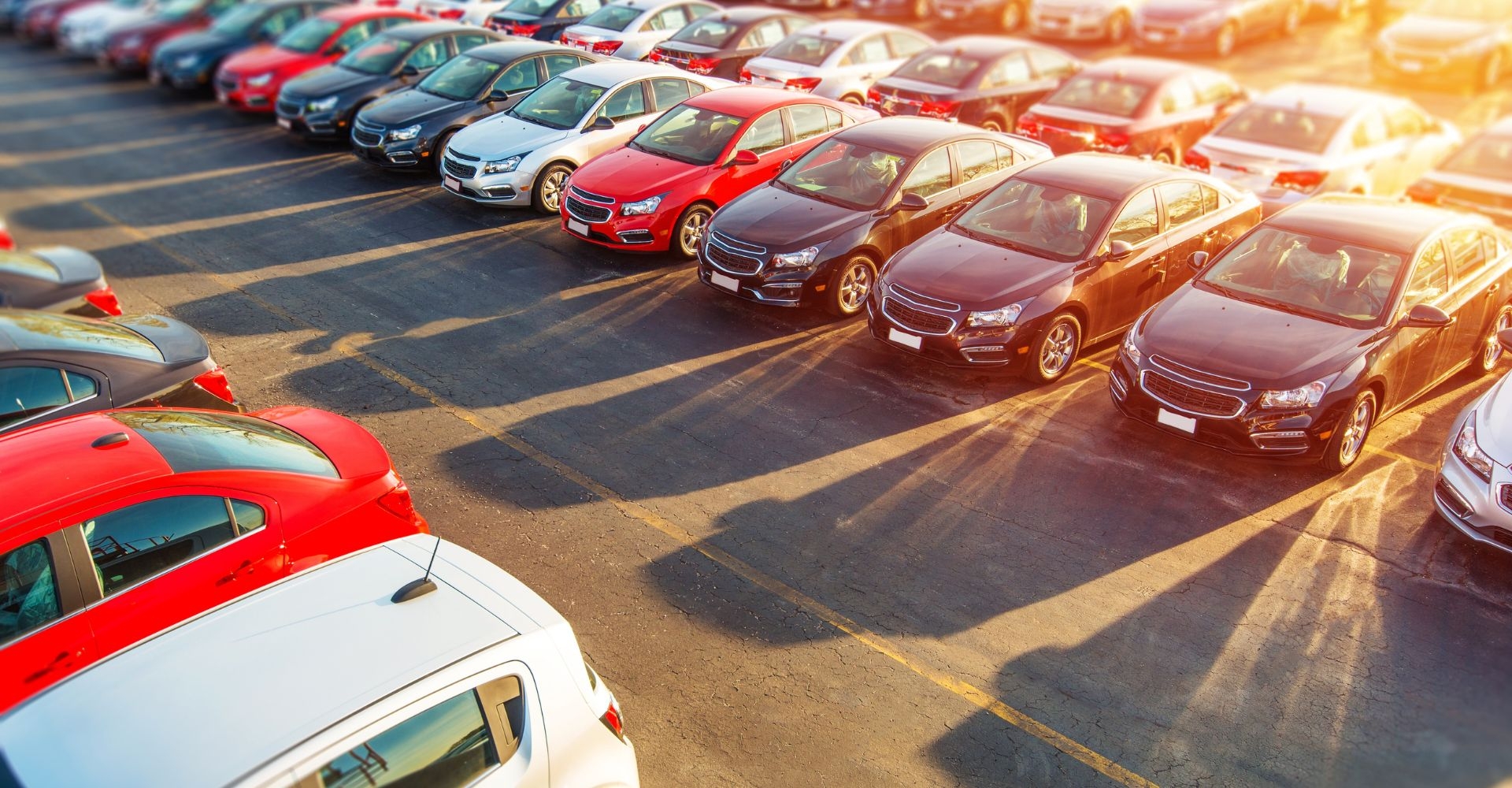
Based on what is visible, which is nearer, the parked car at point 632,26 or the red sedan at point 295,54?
the parked car at point 632,26

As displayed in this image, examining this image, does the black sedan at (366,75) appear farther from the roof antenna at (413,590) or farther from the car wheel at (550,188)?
the roof antenna at (413,590)

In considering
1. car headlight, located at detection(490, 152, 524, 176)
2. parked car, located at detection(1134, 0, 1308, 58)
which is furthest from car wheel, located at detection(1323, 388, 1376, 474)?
parked car, located at detection(1134, 0, 1308, 58)

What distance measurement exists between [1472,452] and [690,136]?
872 cm

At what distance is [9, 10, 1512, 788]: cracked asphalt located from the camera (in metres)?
5.87

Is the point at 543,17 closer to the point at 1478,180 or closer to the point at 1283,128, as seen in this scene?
the point at 1283,128

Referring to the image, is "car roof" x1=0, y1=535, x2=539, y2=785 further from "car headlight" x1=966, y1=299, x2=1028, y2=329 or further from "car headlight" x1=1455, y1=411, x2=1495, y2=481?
"car headlight" x1=1455, y1=411, x2=1495, y2=481

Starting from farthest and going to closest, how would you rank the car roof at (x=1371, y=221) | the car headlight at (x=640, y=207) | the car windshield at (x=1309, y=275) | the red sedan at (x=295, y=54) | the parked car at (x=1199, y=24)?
the parked car at (x=1199, y=24) → the red sedan at (x=295, y=54) → the car headlight at (x=640, y=207) → the car roof at (x=1371, y=221) → the car windshield at (x=1309, y=275)

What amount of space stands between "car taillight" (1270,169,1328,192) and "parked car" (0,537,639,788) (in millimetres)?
11532

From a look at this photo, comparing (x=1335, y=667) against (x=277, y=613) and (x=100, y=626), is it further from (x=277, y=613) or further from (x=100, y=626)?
(x=100, y=626)

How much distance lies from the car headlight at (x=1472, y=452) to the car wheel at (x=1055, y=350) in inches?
122

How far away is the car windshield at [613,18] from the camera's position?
1878 centimetres

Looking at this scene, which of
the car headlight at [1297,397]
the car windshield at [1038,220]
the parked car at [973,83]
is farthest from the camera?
the parked car at [973,83]

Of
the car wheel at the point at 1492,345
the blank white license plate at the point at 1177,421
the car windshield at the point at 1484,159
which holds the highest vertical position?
the car windshield at the point at 1484,159

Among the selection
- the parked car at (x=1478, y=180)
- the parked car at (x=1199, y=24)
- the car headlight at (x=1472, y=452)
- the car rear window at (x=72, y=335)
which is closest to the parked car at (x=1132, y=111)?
the parked car at (x=1478, y=180)
